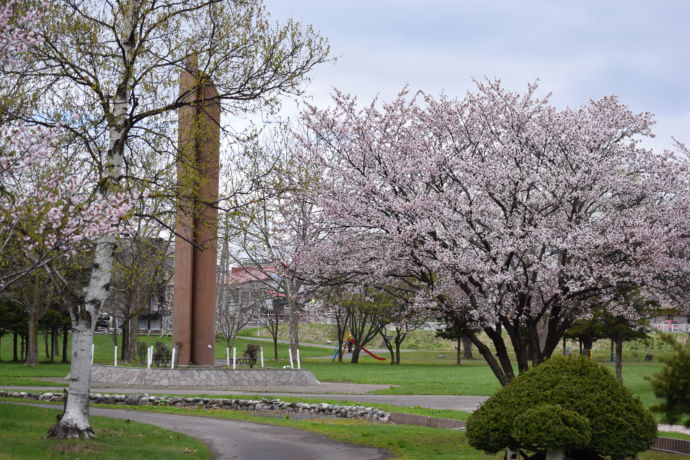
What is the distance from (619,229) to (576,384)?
5120mm

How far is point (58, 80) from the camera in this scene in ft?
45.5

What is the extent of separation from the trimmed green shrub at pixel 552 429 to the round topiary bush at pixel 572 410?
0.01 m

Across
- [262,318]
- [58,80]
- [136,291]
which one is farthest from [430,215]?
[262,318]

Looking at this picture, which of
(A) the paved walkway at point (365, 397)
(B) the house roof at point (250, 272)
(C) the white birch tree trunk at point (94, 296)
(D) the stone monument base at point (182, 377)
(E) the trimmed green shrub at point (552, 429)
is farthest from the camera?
(B) the house roof at point (250, 272)

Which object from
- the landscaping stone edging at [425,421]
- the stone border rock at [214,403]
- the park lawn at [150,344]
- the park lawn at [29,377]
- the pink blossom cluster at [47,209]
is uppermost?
the pink blossom cluster at [47,209]

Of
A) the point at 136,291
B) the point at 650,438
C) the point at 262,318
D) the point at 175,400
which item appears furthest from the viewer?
the point at 262,318

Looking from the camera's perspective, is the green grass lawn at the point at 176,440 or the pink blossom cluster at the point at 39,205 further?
the green grass lawn at the point at 176,440

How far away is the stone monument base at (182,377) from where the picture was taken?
2602 cm

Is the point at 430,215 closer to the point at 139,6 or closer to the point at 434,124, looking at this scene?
the point at 434,124

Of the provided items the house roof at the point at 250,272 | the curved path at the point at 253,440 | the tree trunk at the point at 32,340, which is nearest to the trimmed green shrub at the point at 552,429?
the curved path at the point at 253,440

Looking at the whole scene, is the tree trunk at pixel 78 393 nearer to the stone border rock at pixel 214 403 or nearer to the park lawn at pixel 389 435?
the park lawn at pixel 389 435

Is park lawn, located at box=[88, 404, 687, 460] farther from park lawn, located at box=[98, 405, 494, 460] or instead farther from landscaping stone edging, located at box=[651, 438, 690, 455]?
landscaping stone edging, located at box=[651, 438, 690, 455]

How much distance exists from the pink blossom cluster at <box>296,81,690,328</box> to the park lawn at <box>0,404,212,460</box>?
4.14 m

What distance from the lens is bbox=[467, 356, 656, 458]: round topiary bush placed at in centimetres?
867
